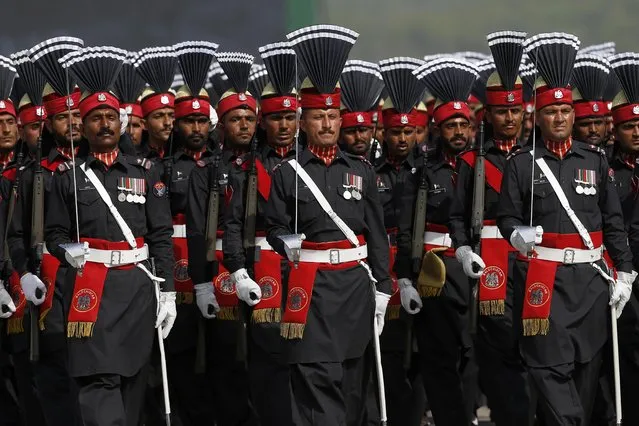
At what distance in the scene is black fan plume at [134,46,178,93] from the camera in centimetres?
1353

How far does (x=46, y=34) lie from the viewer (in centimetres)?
1902

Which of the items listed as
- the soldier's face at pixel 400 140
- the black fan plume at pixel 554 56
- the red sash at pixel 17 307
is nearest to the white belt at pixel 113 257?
the red sash at pixel 17 307

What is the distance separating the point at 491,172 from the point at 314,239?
1.84 meters

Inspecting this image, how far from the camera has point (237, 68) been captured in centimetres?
1301

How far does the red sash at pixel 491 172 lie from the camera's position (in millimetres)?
12289

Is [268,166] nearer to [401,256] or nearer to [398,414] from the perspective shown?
[401,256]

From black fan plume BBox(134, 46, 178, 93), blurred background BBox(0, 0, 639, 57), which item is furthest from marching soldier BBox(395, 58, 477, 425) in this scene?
blurred background BBox(0, 0, 639, 57)

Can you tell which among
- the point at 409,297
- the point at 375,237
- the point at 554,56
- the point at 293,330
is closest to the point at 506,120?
the point at 554,56

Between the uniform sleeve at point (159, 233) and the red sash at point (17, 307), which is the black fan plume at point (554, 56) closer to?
the uniform sleeve at point (159, 233)

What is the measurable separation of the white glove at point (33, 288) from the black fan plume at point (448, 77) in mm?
2970

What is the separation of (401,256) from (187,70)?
2.09m

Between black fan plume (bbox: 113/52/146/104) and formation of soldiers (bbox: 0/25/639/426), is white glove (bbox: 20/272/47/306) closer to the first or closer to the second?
formation of soldiers (bbox: 0/25/639/426)

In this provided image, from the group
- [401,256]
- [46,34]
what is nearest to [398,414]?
[401,256]

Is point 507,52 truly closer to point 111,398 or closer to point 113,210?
point 113,210
